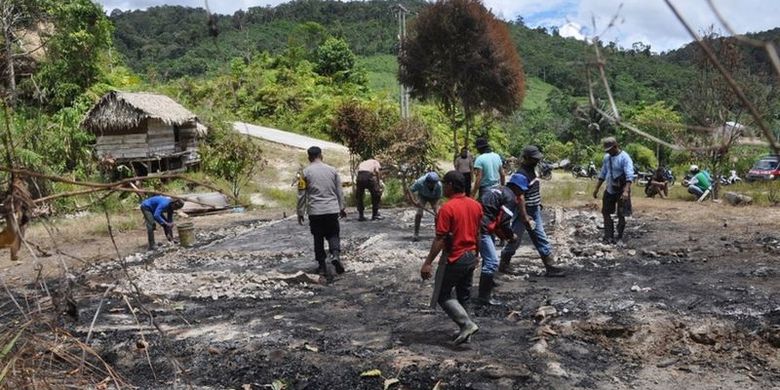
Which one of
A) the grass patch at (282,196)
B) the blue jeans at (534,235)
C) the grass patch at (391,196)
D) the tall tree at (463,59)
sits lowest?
the grass patch at (282,196)

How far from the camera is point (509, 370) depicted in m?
4.36

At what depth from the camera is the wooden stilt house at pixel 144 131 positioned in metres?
19.2

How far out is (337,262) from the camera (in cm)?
756

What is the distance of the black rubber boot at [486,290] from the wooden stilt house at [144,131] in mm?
14409

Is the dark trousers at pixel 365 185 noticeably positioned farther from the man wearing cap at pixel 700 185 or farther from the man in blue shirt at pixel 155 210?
the man wearing cap at pixel 700 185

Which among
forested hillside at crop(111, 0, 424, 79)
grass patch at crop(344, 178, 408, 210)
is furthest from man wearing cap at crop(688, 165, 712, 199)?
forested hillside at crop(111, 0, 424, 79)

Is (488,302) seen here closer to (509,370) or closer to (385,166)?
(509,370)

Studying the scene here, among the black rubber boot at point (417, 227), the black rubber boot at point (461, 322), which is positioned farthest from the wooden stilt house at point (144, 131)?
the black rubber boot at point (461, 322)

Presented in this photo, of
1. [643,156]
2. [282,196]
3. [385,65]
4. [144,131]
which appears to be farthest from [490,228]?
[385,65]

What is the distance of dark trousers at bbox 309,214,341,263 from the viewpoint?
7370 millimetres

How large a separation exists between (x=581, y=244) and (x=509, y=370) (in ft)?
16.5

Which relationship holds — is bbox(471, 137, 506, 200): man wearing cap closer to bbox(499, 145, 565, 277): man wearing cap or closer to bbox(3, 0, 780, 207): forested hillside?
bbox(499, 145, 565, 277): man wearing cap

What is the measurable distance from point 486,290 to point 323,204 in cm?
214

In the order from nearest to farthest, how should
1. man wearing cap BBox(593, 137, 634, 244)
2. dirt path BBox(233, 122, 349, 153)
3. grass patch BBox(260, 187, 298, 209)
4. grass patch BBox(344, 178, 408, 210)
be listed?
man wearing cap BBox(593, 137, 634, 244) < grass patch BBox(344, 178, 408, 210) < grass patch BBox(260, 187, 298, 209) < dirt path BBox(233, 122, 349, 153)
